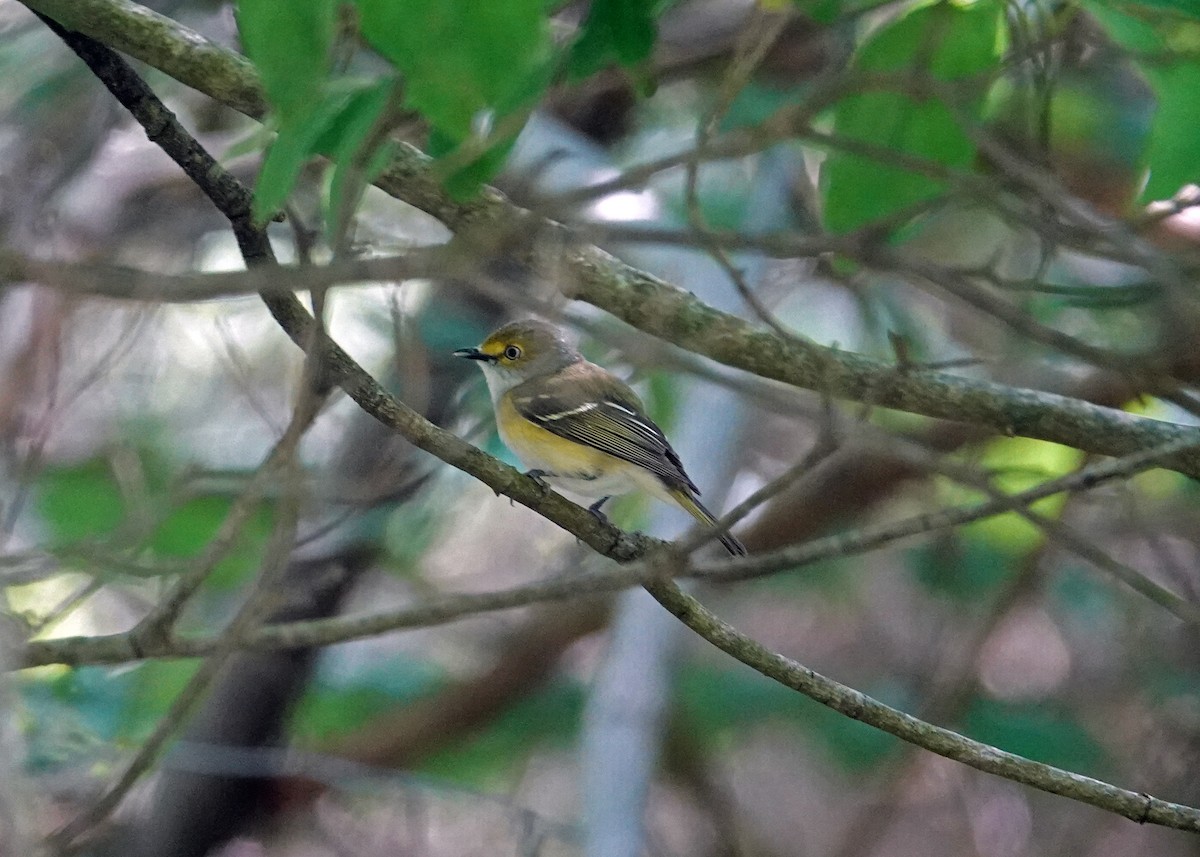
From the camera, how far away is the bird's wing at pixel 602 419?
3.92 m

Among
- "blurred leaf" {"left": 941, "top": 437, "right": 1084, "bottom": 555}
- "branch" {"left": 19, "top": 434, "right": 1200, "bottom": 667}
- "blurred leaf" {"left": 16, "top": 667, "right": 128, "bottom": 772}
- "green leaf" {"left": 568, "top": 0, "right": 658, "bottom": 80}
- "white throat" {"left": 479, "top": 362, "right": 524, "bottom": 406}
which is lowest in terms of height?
"blurred leaf" {"left": 16, "top": 667, "right": 128, "bottom": 772}

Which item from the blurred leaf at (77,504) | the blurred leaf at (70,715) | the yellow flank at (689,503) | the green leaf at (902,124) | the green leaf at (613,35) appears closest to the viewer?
the green leaf at (613,35)

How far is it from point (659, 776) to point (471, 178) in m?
5.00

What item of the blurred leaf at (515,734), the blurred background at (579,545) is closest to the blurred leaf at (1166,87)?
the blurred background at (579,545)

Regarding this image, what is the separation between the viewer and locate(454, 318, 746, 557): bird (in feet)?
12.9

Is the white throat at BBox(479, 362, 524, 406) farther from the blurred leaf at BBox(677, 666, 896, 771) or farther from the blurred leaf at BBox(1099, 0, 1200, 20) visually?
the blurred leaf at BBox(1099, 0, 1200, 20)

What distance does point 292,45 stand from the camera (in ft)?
3.47

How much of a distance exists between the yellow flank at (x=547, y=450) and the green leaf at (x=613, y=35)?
262 cm

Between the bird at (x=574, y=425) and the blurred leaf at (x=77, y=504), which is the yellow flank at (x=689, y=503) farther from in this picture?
the blurred leaf at (x=77, y=504)

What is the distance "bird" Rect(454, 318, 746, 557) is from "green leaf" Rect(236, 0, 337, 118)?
9.09ft

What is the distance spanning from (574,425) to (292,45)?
3228mm

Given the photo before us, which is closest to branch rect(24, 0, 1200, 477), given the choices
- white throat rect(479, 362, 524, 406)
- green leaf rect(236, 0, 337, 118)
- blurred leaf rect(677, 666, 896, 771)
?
green leaf rect(236, 0, 337, 118)

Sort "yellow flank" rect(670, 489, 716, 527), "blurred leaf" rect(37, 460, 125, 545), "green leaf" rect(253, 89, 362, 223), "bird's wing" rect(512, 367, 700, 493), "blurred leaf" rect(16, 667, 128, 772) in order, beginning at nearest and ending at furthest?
"green leaf" rect(253, 89, 362, 223) < "blurred leaf" rect(16, 667, 128, 772) < "yellow flank" rect(670, 489, 716, 527) < "bird's wing" rect(512, 367, 700, 493) < "blurred leaf" rect(37, 460, 125, 545)

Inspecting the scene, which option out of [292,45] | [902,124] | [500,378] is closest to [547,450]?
[500,378]
